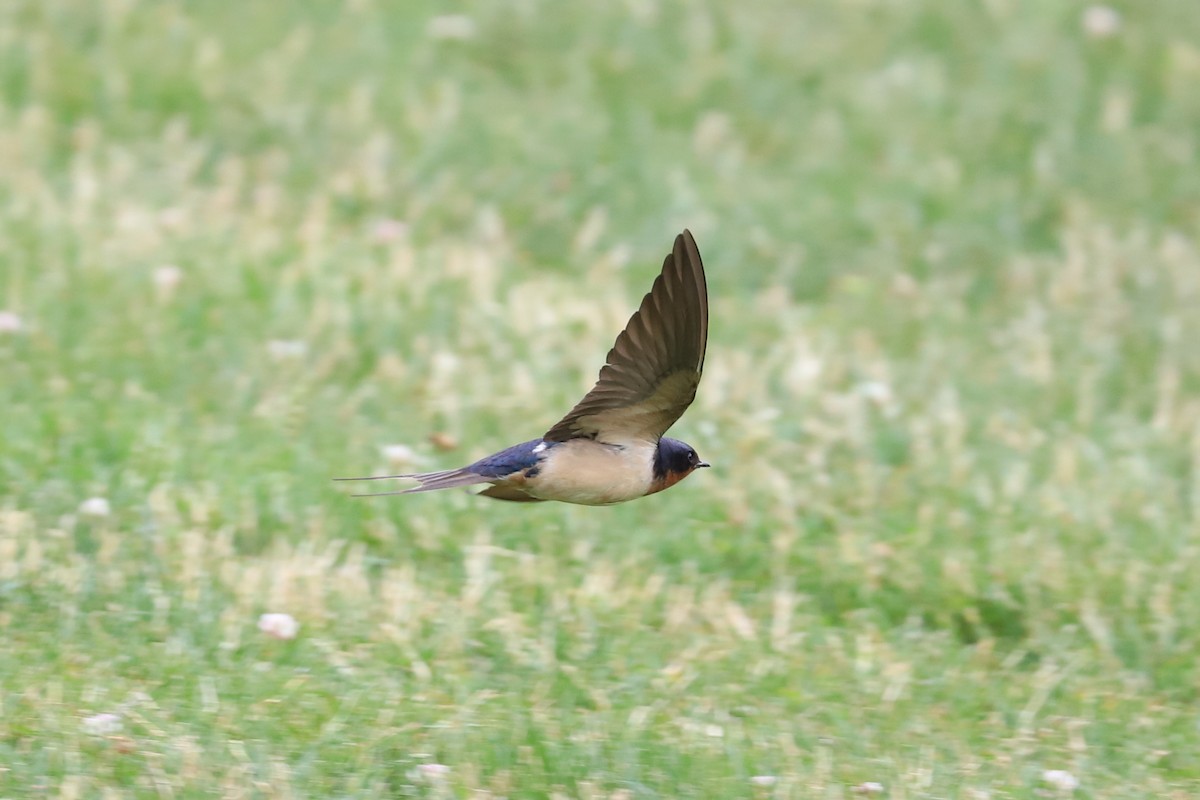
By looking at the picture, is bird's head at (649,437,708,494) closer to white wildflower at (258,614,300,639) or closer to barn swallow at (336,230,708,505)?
barn swallow at (336,230,708,505)

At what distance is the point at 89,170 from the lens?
26.1 feet

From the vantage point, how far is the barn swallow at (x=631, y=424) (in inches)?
160

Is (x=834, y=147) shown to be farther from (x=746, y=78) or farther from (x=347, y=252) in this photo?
(x=347, y=252)

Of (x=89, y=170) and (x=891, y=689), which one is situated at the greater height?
(x=89, y=170)

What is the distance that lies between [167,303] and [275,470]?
143 cm

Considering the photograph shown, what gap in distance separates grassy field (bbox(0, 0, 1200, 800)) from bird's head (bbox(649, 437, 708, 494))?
0.63 m

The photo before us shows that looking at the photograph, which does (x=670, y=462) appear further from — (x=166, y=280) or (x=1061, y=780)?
(x=166, y=280)

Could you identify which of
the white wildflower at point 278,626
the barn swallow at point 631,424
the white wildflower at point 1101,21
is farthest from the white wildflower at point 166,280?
the white wildflower at point 1101,21

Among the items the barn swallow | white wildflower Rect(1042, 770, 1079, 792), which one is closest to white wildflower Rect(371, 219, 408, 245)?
the barn swallow

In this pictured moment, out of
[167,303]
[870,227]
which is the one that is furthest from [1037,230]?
[167,303]

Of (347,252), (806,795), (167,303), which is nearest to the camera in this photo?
(806,795)

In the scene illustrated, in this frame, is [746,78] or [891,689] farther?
[746,78]

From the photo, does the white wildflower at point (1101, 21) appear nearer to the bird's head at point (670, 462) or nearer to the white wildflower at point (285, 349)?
the white wildflower at point (285, 349)

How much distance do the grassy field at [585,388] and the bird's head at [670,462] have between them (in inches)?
24.8
